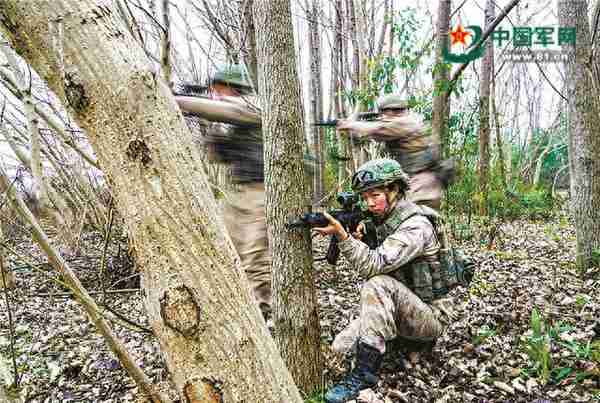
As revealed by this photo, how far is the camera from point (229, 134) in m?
3.46

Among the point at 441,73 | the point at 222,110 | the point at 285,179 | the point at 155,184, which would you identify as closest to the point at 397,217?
the point at 285,179

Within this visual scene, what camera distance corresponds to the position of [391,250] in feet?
8.29

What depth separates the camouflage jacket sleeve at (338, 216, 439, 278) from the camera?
8.07 ft

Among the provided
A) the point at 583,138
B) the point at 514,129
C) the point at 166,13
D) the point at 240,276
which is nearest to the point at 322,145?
the point at 583,138

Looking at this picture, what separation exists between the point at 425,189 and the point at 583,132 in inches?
80.9

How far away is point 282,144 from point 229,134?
51.4 inches

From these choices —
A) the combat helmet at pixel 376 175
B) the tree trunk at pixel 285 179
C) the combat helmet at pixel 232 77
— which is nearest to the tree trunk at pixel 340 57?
the combat helmet at pixel 232 77

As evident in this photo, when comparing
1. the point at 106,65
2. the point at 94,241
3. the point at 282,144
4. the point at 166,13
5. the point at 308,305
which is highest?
the point at 166,13

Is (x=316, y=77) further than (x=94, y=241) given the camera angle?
Yes

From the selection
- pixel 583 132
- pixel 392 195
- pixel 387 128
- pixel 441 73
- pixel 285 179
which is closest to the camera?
pixel 285 179

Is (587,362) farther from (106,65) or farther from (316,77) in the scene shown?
(316,77)

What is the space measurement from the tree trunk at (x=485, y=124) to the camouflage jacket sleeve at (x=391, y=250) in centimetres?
506

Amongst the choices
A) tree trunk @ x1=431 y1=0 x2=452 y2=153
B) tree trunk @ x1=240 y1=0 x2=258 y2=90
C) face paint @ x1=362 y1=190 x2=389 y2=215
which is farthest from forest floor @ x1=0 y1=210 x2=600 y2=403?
tree trunk @ x1=240 y1=0 x2=258 y2=90

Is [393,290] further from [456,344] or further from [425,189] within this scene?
[425,189]
